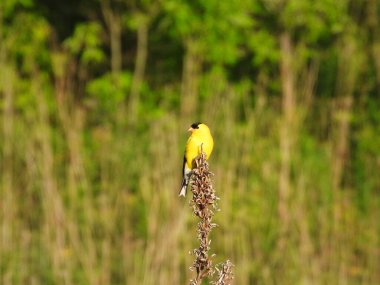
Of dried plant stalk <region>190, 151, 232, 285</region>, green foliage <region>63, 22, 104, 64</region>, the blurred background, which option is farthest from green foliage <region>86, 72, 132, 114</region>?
dried plant stalk <region>190, 151, 232, 285</region>

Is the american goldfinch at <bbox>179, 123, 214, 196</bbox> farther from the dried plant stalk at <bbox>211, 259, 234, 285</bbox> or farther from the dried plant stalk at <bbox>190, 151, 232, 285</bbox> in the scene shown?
the dried plant stalk at <bbox>211, 259, 234, 285</bbox>

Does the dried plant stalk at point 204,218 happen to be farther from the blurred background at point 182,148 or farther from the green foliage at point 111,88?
the green foliage at point 111,88

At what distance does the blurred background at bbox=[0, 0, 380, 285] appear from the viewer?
4.97m

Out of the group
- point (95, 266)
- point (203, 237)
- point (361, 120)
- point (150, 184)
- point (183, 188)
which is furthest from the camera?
point (361, 120)

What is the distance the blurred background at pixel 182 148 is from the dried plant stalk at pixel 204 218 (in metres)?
2.56

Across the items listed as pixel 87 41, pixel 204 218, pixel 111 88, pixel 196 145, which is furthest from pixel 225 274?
pixel 87 41

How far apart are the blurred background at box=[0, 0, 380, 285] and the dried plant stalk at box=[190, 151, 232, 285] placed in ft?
8.39

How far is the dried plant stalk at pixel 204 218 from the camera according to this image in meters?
1.83

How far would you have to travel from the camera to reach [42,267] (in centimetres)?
521

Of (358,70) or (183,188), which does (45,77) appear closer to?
(358,70)

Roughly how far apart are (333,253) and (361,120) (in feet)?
12.0

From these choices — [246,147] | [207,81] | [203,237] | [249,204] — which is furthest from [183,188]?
[207,81]

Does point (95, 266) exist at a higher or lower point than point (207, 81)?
lower

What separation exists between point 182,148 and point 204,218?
4291mm
